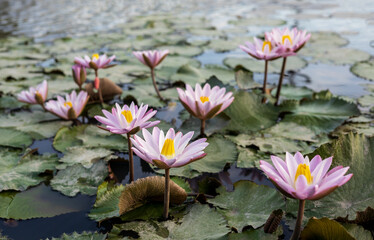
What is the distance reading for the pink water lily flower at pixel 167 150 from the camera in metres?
1.03

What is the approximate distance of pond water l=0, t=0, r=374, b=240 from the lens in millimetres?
1368

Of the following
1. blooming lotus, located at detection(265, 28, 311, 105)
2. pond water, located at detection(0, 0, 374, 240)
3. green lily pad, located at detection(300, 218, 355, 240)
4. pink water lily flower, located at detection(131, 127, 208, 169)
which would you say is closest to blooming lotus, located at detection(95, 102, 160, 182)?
pink water lily flower, located at detection(131, 127, 208, 169)

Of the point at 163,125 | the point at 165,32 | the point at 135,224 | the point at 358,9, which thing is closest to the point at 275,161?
the point at 135,224

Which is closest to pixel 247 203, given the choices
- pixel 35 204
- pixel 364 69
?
pixel 35 204

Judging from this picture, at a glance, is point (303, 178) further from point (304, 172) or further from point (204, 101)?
point (204, 101)

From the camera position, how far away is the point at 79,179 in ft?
5.01

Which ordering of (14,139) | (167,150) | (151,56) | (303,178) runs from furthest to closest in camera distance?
1. (151,56)
2. (14,139)
3. (167,150)
4. (303,178)

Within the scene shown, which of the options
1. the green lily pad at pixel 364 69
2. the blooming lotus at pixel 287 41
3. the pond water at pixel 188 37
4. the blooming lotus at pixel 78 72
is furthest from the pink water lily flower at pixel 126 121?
the green lily pad at pixel 364 69

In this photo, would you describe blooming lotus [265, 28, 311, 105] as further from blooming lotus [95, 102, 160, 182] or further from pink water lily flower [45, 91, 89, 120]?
pink water lily flower [45, 91, 89, 120]

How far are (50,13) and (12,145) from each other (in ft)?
18.8

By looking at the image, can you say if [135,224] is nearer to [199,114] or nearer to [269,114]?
[199,114]

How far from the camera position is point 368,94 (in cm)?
241

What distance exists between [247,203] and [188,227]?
10.8 inches

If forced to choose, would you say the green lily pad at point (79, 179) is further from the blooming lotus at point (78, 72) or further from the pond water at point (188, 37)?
the blooming lotus at point (78, 72)
